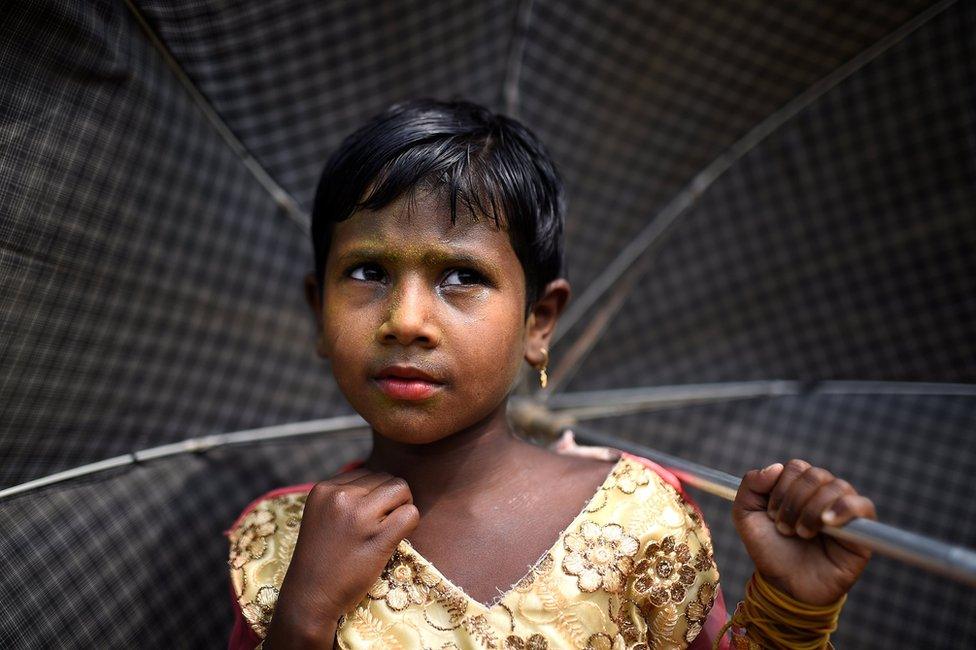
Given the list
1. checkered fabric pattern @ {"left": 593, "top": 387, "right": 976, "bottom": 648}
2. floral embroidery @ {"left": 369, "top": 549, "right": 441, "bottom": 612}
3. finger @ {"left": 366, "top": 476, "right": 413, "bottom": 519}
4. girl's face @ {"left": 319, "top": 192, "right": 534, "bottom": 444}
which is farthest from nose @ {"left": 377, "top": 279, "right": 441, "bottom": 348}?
checkered fabric pattern @ {"left": 593, "top": 387, "right": 976, "bottom": 648}

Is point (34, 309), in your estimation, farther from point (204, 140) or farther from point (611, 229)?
point (611, 229)

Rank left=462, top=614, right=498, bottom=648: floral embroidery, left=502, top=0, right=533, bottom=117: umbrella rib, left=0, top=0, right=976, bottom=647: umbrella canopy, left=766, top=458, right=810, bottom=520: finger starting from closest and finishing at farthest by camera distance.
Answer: left=766, top=458, right=810, bottom=520: finger < left=462, top=614, right=498, bottom=648: floral embroidery < left=0, top=0, right=976, bottom=647: umbrella canopy < left=502, top=0, right=533, bottom=117: umbrella rib

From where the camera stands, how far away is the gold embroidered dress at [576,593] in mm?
1173

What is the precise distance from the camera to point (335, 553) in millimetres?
1170

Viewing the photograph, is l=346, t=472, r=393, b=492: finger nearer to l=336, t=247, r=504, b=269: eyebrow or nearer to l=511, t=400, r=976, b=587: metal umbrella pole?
l=336, t=247, r=504, b=269: eyebrow

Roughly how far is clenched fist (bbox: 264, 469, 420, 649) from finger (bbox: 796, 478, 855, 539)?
0.54m

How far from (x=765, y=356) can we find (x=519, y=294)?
0.82 m

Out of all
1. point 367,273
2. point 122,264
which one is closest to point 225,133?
point 122,264

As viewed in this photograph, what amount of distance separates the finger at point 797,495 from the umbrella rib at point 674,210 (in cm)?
87

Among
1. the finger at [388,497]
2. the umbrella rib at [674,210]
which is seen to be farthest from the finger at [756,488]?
the umbrella rib at [674,210]

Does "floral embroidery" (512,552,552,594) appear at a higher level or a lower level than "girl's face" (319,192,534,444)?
lower

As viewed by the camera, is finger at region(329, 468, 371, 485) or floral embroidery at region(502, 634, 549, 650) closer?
floral embroidery at region(502, 634, 549, 650)

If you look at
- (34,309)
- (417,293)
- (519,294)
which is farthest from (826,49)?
(34,309)

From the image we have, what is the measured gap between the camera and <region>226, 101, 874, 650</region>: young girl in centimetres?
116
